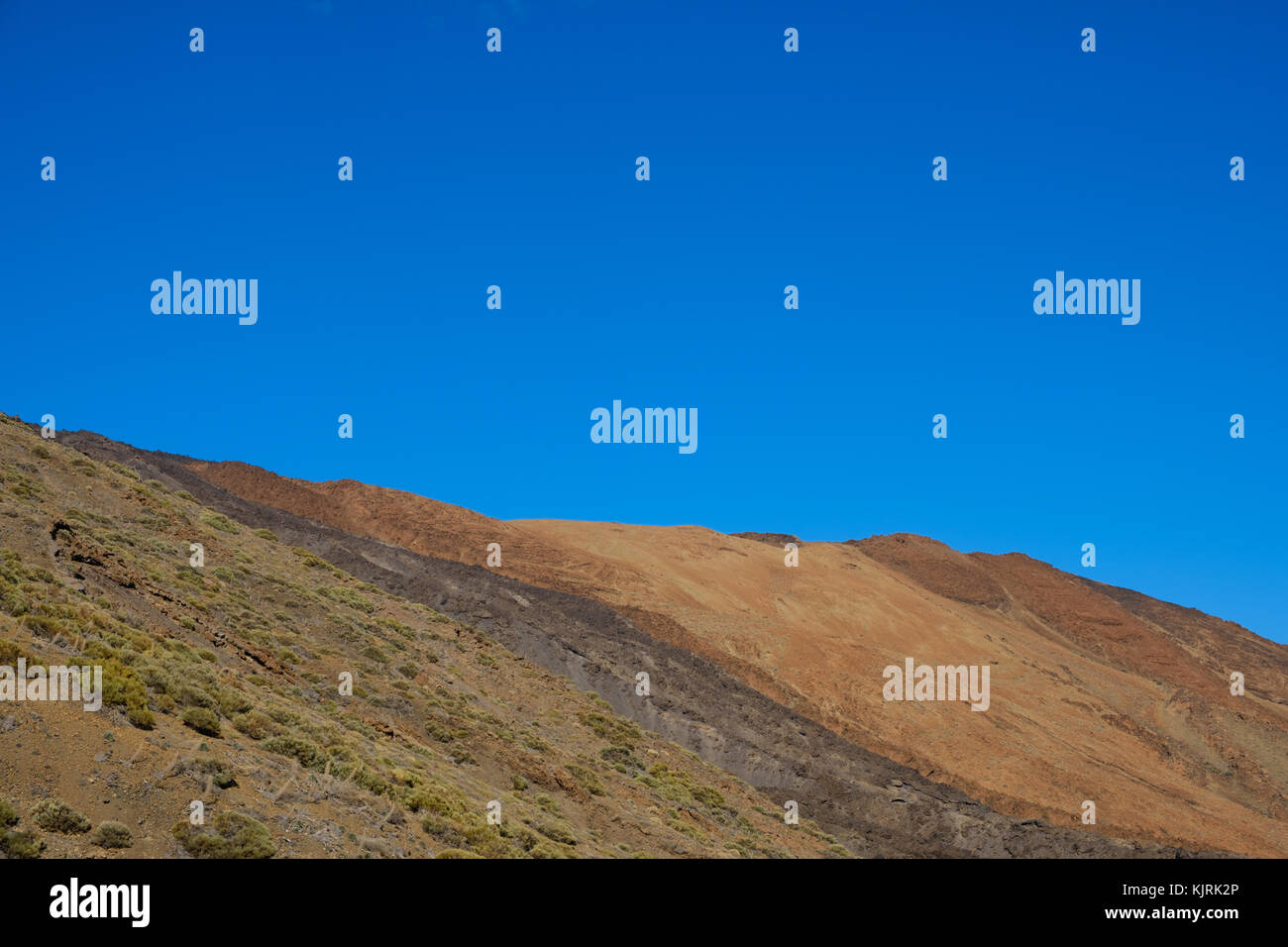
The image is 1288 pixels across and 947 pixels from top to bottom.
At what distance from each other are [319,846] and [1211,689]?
77.7 metres

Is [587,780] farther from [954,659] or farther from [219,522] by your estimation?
[954,659]

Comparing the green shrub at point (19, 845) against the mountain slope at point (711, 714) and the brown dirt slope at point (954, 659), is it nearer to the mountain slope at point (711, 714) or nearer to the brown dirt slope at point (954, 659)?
the mountain slope at point (711, 714)

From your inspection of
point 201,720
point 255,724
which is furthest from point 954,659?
point 201,720

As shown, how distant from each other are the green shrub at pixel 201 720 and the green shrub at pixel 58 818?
3745 millimetres

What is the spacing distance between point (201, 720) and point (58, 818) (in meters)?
4.06

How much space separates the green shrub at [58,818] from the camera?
42.5 ft

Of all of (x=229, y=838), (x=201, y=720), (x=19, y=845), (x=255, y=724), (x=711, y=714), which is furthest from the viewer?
(x=711, y=714)

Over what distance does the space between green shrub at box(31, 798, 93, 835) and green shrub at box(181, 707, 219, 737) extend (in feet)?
12.3

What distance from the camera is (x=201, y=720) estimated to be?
56.1ft

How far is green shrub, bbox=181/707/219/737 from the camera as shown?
55.9 ft

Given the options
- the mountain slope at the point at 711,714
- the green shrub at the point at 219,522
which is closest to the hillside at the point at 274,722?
the green shrub at the point at 219,522
